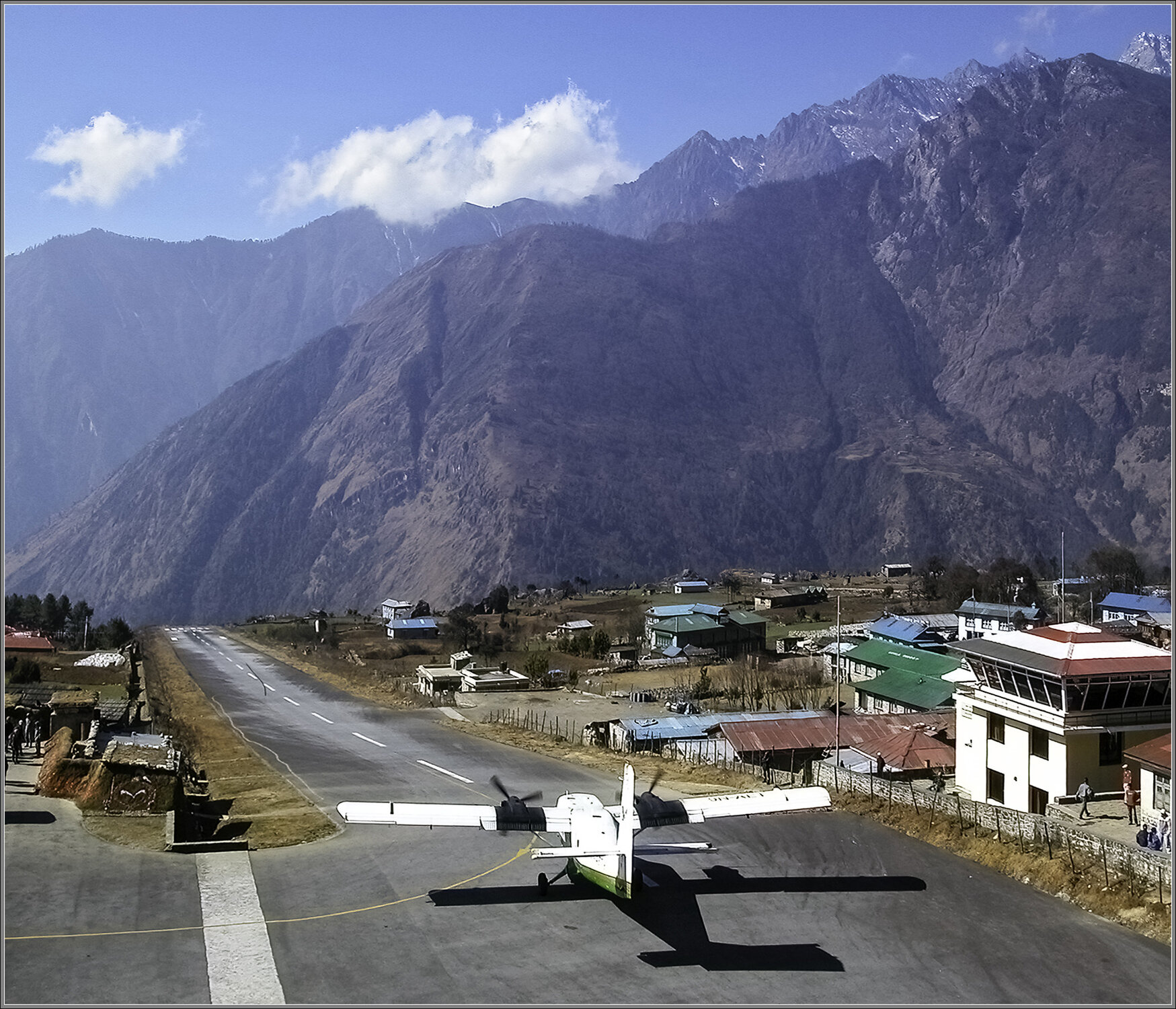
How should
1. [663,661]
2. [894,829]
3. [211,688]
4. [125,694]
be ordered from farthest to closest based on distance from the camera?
[663,661] < [211,688] < [125,694] < [894,829]

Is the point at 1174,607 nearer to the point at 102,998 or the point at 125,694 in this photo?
the point at 102,998

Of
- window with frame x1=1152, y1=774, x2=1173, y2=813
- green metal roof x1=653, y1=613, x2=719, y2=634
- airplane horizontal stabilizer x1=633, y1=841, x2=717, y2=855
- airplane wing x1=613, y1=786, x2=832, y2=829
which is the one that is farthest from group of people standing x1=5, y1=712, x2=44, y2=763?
green metal roof x1=653, y1=613, x2=719, y2=634

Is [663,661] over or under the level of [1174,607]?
under

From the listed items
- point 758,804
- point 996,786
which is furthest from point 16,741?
point 996,786

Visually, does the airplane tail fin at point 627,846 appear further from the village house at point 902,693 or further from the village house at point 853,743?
the village house at point 902,693

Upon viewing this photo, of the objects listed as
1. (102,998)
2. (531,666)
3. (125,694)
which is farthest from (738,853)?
(531,666)

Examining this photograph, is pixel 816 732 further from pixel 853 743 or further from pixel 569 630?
pixel 569 630

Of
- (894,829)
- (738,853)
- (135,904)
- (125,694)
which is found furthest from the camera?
(125,694)
